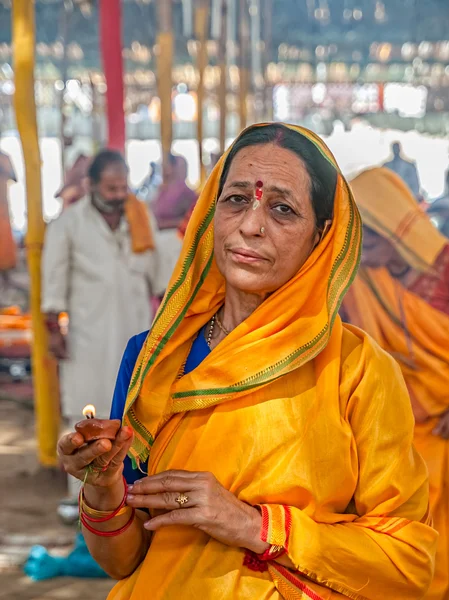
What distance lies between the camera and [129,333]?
465 centimetres

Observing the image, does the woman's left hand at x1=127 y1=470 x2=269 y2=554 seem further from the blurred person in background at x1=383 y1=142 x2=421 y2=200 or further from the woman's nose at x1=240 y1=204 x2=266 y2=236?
the blurred person in background at x1=383 y1=142 x2=421 y2=200

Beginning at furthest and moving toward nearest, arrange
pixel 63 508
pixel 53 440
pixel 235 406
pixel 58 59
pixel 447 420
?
1. pixel 58 59
2. pixel 53 440
3. pixel 63 508
4. pixel 447 420
5. pixel 235 406

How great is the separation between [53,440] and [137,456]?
12.4 feet

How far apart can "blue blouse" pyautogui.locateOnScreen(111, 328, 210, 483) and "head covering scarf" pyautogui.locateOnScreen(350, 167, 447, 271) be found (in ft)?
6.69

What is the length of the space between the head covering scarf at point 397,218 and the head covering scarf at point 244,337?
2.00 meters

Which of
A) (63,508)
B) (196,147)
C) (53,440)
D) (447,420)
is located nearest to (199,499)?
(447,420)

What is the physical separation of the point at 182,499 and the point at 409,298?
2177 mm

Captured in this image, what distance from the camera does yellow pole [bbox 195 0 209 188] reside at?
19.1ft

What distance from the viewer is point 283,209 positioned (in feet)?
4.74

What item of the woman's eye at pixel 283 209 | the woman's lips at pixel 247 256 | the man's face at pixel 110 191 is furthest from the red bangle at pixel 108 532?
the man's face at pixel 110 191

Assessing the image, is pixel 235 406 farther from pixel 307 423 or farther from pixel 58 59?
pixel 58 59

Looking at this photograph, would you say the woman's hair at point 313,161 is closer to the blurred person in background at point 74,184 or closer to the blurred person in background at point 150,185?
the blurred person in background at point 74,184

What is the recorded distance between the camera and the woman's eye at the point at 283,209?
144 cm

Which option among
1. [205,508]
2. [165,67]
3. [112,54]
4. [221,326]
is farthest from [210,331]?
[165,67]
